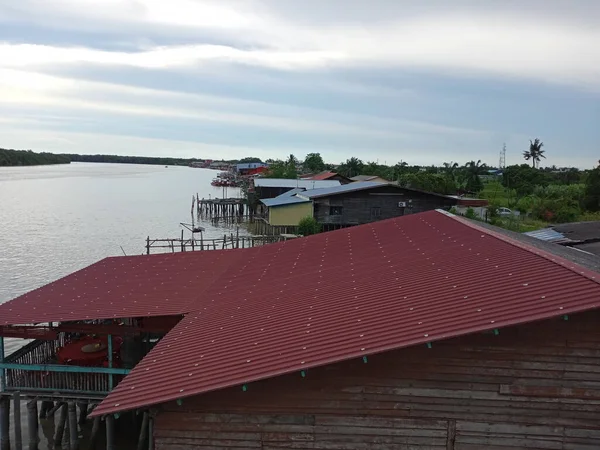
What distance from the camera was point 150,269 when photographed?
19469mm

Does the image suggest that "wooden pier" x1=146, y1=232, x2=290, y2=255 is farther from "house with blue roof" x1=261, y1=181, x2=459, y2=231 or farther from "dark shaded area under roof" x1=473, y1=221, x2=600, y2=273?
"dark shaded area under roof" x1=473, y1=221, x2=600, y2=273

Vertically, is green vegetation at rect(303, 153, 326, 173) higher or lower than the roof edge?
higher

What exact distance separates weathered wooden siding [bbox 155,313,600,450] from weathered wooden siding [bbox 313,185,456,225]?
34.9 metres

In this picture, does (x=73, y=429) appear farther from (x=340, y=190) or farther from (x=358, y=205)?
(x=340, y=190)

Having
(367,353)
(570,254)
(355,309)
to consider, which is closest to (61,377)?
(355,309)

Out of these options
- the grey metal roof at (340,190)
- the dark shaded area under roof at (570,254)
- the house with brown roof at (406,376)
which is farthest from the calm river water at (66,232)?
the dark shaded area under roof at (570,254)

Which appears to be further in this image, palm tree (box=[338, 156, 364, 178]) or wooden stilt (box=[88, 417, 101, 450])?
palm tree (box=[338, 156, 364, 178])

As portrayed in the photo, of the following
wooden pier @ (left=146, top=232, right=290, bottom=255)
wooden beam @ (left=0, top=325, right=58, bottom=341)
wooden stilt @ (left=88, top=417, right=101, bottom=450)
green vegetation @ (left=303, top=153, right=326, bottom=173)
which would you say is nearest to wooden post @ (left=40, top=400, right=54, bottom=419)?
wooden stilt @ (left=88, top=417, right=101, bottom=450)

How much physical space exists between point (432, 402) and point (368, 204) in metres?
35.4

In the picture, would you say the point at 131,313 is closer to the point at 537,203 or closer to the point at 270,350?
the point at 270,350

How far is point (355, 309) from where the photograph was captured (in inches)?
405

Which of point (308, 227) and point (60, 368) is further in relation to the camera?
point (308, 227)

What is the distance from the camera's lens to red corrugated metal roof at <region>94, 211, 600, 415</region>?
27.5 ft

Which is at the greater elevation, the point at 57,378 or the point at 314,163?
the point at 314,163
